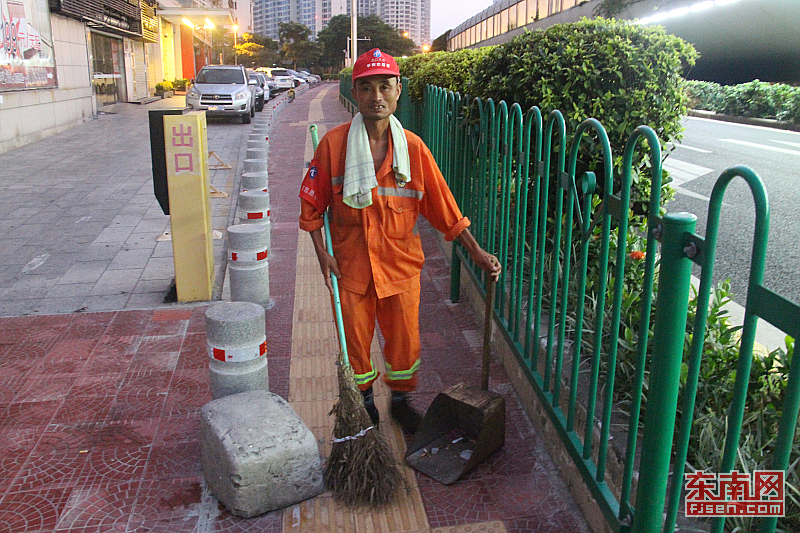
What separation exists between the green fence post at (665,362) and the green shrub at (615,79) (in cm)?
223

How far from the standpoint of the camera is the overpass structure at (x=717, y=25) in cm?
2514

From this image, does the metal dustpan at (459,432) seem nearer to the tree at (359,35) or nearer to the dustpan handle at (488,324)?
the dustpan handle at (488,324)

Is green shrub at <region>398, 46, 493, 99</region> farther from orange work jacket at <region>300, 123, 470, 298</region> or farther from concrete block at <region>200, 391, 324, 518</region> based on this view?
concrete block at <region>200, 391, 324, 518</region>

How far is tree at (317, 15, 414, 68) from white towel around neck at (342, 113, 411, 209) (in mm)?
97241

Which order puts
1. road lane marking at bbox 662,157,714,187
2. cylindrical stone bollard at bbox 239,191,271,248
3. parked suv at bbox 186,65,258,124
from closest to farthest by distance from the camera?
cylindrical stone bollard at bbox 239,191,271,248 → road lane marking at bbox 662,157,714,187 → parked suv at bbox 186,65,258,124

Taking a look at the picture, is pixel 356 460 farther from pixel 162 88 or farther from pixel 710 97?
pixel 162 88

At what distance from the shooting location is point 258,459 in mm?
2662

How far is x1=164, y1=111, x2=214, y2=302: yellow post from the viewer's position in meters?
4.80

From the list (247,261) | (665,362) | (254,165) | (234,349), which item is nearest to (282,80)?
(254,165)

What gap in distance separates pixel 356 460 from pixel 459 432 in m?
0.58

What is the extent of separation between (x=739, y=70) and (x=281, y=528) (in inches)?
1592

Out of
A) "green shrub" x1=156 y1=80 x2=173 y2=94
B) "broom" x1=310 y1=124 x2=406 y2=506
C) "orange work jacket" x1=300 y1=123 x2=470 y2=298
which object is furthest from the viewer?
"green shrub" x1=156 y1=80 x2=173 y2=94

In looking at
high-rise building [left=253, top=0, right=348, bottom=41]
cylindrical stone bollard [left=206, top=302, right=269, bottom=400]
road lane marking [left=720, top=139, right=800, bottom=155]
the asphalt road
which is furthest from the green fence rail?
high-rise building [left=253, top=0, right=348, bottom=41]

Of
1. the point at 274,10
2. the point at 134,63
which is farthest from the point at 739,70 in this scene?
the point at 274,10
